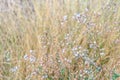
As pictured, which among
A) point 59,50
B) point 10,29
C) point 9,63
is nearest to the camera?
point 59,50

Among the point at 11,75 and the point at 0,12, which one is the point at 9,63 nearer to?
the point at 11,75

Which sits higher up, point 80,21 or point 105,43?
point 80,21

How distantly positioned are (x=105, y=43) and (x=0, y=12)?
123cm

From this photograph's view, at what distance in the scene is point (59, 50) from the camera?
2.62 m

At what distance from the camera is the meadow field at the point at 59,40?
247 centimetres

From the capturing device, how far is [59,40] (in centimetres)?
293

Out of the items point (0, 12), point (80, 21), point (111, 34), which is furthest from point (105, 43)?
point (0, 12)

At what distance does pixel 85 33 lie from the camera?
2.85 m

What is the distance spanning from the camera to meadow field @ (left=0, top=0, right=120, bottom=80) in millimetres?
2473

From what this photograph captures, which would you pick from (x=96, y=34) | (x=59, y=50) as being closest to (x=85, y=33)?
(x=96, y=34)

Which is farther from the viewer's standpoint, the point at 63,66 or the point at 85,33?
the point at 85,33

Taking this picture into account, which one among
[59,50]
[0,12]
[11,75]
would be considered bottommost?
[11,75]

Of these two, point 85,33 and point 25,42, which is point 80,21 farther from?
point 25,42

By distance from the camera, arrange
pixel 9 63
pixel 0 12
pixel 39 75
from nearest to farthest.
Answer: pixel 39 75 < pixel 9 63 < pixel 0 12
